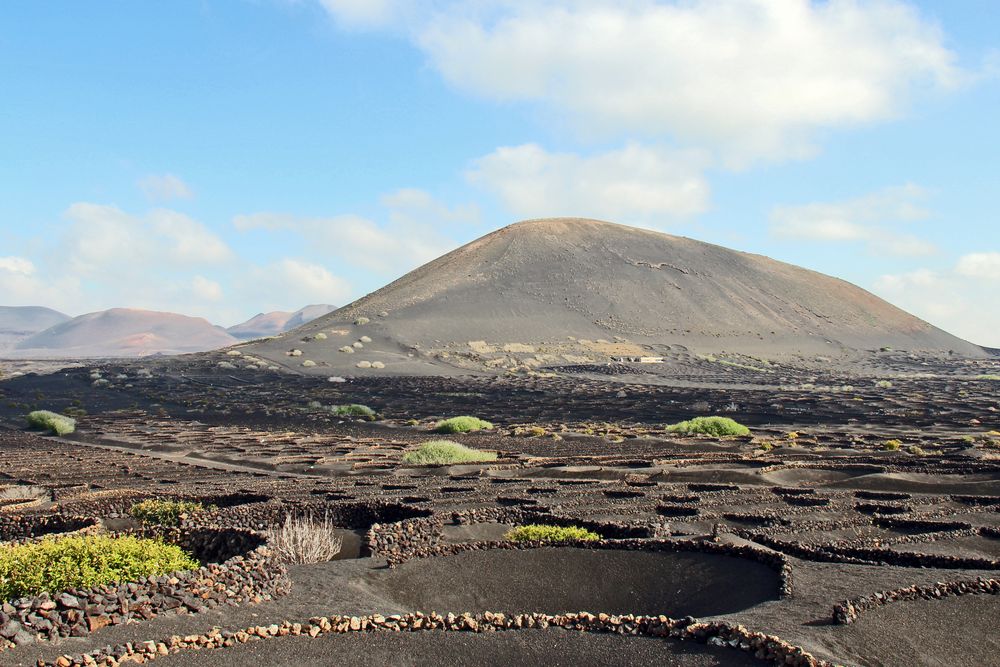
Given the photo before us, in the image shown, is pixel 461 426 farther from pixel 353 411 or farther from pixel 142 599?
pixel 142 599

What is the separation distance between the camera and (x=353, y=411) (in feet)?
167

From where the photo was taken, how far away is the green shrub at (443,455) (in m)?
27.8

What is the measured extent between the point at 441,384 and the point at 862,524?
173 feet

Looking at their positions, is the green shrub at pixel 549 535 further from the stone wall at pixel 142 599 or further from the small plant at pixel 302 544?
the stone wall at pixel 142 599

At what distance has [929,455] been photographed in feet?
87.9

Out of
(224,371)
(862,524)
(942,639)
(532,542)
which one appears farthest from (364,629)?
(224,371)

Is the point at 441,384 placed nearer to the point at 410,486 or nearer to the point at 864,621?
the point at 410,486

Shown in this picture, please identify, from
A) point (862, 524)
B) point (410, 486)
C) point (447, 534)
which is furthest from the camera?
point (410, 486)

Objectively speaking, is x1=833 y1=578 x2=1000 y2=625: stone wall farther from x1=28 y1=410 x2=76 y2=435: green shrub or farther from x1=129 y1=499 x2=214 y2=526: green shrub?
x1=28 y1=410 x2=76 y2=435: green shrub

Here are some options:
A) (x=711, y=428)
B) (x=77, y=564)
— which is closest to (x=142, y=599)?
(x=77, y=564)

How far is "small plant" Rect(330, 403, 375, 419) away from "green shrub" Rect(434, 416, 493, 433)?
357 inches

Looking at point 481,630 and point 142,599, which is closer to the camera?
point 481,630

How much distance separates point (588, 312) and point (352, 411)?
6062cm

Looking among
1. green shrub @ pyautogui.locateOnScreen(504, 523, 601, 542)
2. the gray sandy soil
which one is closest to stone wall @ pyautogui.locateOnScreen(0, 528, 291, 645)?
the gray sandy soil
